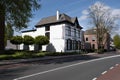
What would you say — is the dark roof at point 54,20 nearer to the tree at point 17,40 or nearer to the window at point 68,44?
the window at point 68,44

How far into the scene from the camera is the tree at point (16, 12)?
30445 mm

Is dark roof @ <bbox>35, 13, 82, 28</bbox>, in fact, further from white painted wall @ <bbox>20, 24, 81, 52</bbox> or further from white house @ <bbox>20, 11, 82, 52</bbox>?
white painted wall @ <bbox>20, 24, 81, 52</bbox>

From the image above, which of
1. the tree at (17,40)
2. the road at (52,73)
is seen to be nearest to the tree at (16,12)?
the road at (52,73)

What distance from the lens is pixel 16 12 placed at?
105 ft

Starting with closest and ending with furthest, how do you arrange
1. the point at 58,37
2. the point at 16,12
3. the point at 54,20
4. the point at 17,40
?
the point at 16,12, the point at 17,40, the point at 58,37, the point at 54,20

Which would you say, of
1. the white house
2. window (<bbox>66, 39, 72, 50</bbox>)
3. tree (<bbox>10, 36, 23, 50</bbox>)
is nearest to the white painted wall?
the white house

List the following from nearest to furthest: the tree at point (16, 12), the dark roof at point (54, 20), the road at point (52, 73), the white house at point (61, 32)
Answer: the road at point (52, 73)
the tree at point (16, 12)
the white house at point (61, 32)
the dark roof at point (54, 20)

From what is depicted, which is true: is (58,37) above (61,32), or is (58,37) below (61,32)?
below

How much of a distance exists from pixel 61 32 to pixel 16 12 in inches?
1182

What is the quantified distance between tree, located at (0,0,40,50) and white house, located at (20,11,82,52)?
26869 millimetres

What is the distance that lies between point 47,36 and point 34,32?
7027mm

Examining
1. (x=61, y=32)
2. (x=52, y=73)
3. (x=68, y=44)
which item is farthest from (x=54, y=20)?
(x=52, y=73)

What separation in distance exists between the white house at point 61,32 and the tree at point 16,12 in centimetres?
2687

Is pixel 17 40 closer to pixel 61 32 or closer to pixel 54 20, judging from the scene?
Answer: pixel 61 32
